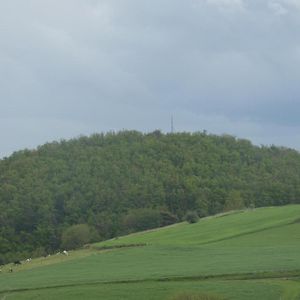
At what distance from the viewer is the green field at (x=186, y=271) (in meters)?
32.9

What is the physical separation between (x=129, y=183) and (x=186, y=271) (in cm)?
10033

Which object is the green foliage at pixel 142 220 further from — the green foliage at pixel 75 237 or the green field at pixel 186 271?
the green field at pixel 186 271

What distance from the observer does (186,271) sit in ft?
128

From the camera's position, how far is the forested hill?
395ft

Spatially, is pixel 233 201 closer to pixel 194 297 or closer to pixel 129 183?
pixel 129 183

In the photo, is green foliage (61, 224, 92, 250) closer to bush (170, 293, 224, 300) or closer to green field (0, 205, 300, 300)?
green field (0, 205, 300, 300)

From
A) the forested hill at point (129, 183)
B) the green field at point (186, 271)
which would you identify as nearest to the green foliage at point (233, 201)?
the forested hill at point (129, 183)

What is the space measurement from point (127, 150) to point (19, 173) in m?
27.5

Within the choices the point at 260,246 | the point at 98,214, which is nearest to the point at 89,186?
the point at 98,214

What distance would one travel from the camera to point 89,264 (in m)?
49.4

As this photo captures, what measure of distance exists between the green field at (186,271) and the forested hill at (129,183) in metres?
50.5

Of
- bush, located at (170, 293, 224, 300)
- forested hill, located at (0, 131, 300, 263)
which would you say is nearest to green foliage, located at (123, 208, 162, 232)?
forested hill, located at (0, 131, 300, 263)

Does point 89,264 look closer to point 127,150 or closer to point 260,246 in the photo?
point 260,246

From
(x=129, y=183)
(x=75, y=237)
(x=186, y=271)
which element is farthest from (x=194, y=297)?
(x=129, y=183)
